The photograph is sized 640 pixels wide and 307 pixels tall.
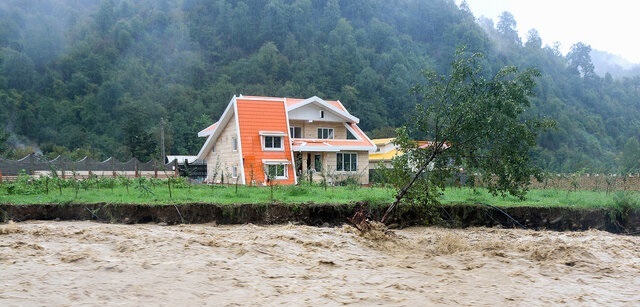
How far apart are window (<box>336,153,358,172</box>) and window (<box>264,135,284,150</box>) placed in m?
4.11

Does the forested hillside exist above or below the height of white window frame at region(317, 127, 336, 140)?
above

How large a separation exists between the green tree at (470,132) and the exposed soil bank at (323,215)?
4.51ft

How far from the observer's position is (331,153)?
3272 cm

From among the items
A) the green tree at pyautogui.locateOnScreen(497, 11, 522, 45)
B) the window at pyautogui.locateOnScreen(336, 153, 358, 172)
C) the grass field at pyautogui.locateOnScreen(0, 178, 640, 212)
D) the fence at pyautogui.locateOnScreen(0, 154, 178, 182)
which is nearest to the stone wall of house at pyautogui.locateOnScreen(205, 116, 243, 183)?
the fence at pyautogui.locateOnScreen(0, 154, 178, 182)

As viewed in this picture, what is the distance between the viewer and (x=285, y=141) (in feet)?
102

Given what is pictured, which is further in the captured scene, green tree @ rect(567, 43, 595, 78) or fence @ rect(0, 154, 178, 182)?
green tree @ rect(567, 43, 595, 78)

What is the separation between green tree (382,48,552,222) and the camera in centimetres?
1265

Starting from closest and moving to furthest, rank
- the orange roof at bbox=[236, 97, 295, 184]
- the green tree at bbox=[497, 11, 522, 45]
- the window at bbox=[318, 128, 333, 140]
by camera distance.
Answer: the orange roof at bbox=[236, 97, 295, 184]
the window at bbox=[318, 128, 333, 140]
the green tree at bbox=[497, 11, 522, 45]

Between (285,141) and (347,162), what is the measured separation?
4.63 meters

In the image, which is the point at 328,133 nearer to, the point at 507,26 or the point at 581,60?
Answer: the point at 581,60

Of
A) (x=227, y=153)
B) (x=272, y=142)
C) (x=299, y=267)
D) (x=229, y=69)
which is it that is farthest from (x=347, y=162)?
(x=229, y=69)

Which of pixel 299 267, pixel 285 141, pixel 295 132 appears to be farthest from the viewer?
pixel 295 132

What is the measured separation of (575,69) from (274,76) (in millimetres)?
58959

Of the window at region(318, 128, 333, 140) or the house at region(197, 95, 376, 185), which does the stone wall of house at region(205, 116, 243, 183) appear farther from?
the window at region(318, 128, 333, 140)
